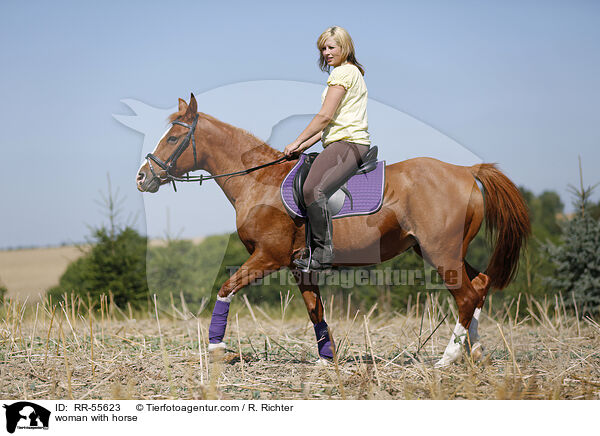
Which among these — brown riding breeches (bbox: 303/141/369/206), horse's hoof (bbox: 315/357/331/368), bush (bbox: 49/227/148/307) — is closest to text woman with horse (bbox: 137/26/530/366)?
brown riding breeches (bbox: 303/141/369/206)

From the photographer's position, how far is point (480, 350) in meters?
4.93

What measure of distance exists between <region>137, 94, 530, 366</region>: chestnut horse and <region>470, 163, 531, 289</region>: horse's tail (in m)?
A: 0.01

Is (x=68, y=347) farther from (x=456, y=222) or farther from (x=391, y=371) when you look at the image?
(x=456, y=222)

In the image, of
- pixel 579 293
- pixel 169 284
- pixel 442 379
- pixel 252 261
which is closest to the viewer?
pixel 442 379

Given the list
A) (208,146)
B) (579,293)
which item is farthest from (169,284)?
(579,293)

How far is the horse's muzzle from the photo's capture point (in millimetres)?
4824

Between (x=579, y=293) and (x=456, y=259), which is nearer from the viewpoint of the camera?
(x=456, y=259)

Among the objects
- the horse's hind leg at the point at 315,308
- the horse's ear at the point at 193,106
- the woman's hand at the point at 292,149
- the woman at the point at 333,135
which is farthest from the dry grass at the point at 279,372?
the horse's ear at the point at 193,106

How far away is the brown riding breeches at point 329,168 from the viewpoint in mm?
4508

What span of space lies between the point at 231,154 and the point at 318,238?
1297 millimetres

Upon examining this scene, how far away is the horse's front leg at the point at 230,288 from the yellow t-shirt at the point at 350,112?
1.32 meters

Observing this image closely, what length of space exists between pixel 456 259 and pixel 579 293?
6.44m
